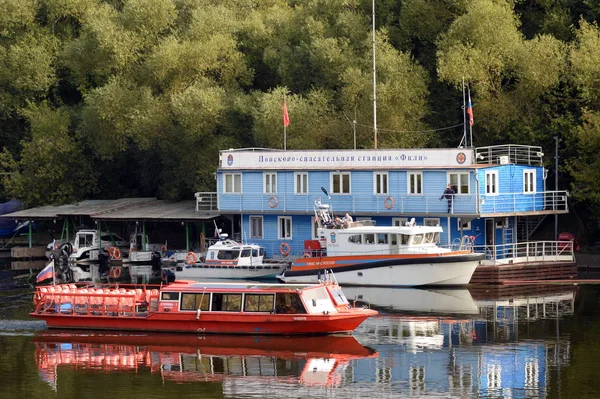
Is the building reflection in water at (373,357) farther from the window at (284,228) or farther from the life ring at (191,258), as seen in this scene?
the life ring at (191,258)

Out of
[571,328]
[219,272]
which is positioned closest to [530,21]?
[219,272]

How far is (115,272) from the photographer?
7481 centimetres

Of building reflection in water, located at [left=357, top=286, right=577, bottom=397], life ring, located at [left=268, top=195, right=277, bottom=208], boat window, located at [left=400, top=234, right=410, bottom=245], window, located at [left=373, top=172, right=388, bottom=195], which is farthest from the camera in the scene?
life ring, located at [left=268, top=195, right=277, bottom=208]

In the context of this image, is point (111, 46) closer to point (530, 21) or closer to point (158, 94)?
point (158, 94)

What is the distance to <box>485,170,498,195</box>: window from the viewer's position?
66062mm

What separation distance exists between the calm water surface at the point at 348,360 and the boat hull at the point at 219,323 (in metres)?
0.47

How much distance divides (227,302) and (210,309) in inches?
29.6

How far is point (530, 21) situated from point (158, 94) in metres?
26.6

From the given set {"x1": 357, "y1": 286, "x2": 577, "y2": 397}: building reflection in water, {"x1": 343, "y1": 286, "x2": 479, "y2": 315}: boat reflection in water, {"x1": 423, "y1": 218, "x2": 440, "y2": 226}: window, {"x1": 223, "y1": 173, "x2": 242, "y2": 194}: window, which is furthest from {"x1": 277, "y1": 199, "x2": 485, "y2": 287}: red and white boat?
{"x1": 223, "y1": 173, "x2": 242, "y2": 194}: window

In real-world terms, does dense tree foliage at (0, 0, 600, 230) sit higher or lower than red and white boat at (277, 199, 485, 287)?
higher

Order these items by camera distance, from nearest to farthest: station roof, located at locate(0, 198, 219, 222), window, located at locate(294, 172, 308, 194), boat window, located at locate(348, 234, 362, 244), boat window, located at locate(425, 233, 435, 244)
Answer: boat window, located at locate(425, 233, 435, 244)
boat window, located at locate(348, 234, 362, 244)
window, located at locate(294, 172, 308, 194)
station roof, located at locate(0, 198, 219, 222)

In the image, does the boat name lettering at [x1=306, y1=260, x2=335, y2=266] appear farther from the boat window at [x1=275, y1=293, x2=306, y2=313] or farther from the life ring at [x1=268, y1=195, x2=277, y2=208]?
the boat window at [x1=275, y1=293, x2=306, y2=313]

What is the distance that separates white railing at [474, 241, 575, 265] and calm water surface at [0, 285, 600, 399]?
9563 millimetres

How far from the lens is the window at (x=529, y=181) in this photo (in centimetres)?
6850
